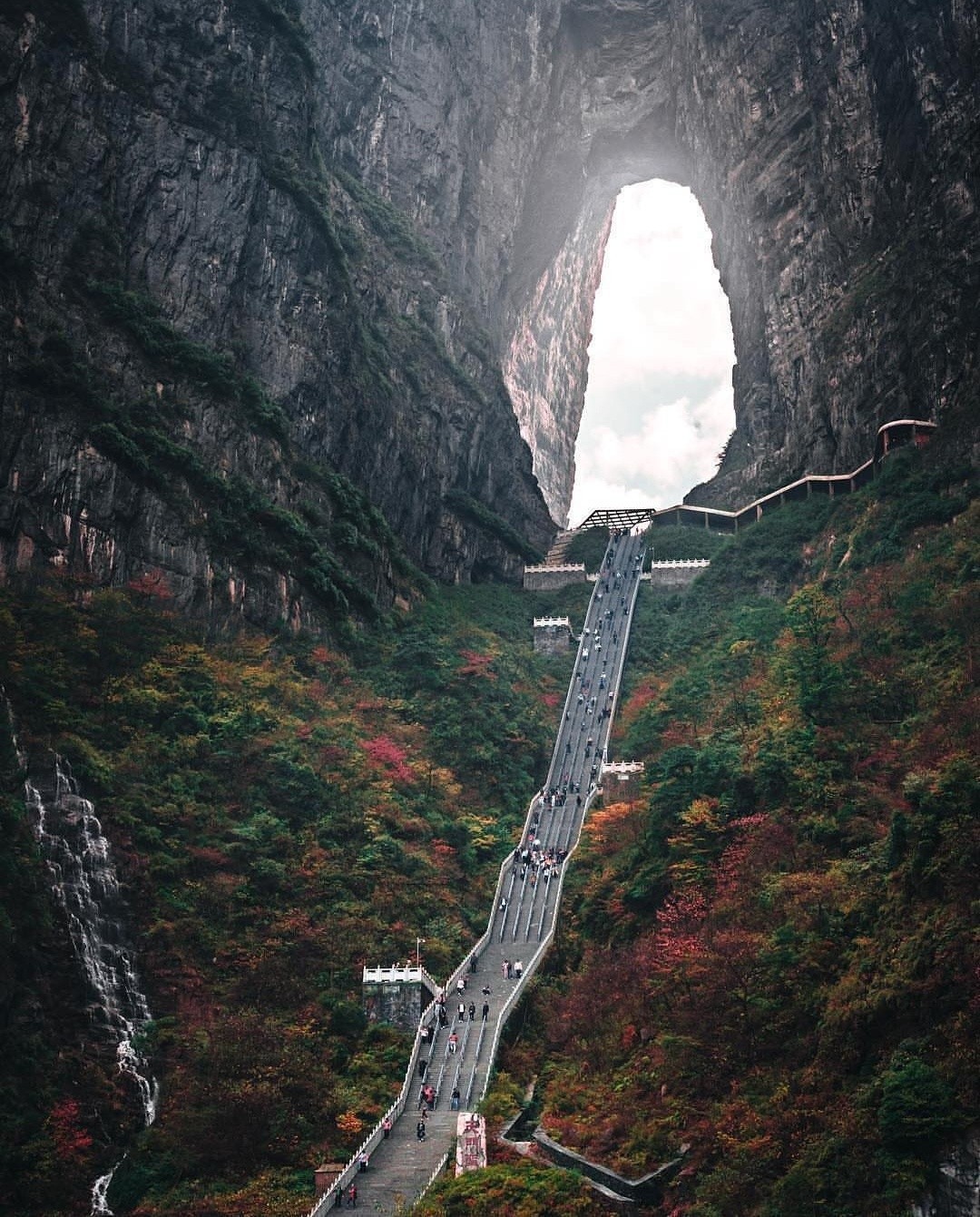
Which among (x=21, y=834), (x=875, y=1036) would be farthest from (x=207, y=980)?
(x=875, y=1036)

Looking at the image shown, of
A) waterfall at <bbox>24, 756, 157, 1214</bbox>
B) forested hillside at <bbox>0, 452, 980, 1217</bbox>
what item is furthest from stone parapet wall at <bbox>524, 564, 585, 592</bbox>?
waterfall at <bbox>24, 756, 157, 1214</bbox>

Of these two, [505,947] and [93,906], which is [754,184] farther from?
[93,906]

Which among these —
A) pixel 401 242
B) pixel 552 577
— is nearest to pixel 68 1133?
pixel 552 577

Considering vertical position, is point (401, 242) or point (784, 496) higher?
point (401, 242)

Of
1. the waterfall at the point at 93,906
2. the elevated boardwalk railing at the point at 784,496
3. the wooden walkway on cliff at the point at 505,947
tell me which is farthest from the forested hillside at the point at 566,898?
the elevated boardwalk railing at the point at 784,496

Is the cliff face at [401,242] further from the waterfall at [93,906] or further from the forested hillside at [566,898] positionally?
the waterfall at [93,906]

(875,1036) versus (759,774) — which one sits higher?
(759,774)

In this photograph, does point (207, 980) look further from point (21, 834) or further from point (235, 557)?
point (235, 557)
